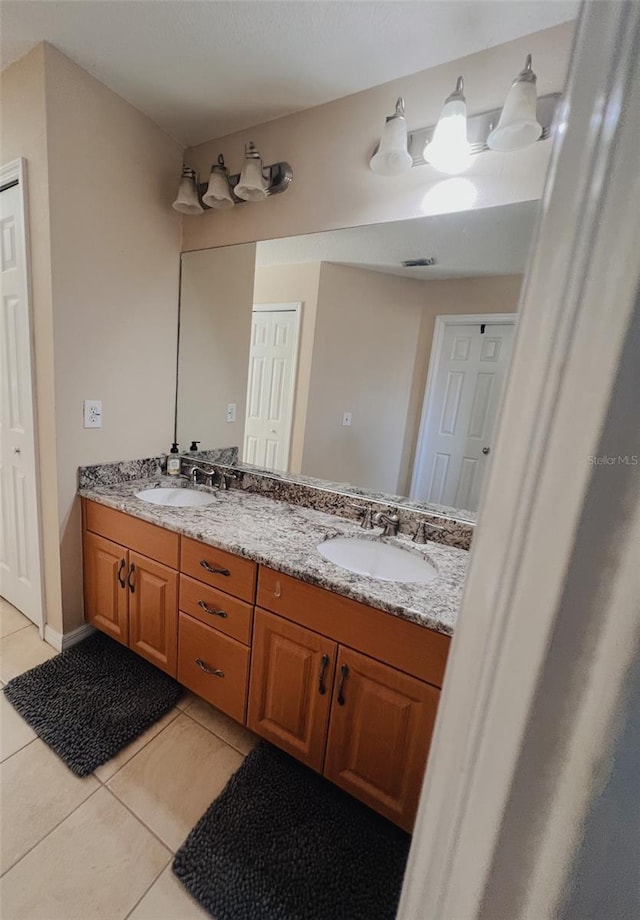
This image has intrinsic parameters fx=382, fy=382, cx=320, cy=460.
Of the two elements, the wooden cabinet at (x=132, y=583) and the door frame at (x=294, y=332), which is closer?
the wooden cabinet at (x=132, y=583)

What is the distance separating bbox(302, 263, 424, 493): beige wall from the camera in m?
1.53

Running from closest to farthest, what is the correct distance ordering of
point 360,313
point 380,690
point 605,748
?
point 605,748
point 380,690
point 360,313

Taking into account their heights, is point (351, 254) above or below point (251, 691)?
above

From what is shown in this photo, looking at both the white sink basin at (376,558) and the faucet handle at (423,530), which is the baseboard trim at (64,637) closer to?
the white sink basin at (376,558)

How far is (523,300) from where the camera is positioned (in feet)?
1.03

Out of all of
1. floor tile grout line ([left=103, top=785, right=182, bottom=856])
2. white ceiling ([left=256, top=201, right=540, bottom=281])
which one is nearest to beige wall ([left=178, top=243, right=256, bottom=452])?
white ceiling ([left=256, top=201, right=540, bottom=281])

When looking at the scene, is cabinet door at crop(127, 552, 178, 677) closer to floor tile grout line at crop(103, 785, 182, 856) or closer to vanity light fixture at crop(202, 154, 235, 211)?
floor tile grout line at crop(103, 785, 182, 856)

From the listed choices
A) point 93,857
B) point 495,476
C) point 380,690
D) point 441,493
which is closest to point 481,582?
point 495,476

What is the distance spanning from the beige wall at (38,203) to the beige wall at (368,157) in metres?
0.61

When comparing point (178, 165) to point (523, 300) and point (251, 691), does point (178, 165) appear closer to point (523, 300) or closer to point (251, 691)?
point (523, 300)

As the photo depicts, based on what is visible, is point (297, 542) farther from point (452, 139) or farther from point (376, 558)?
point (452, 139)

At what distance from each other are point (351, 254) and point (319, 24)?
0.64m

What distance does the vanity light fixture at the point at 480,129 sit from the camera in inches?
40.6

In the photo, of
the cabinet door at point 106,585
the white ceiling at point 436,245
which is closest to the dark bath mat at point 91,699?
the cabinet door at point 106,585
